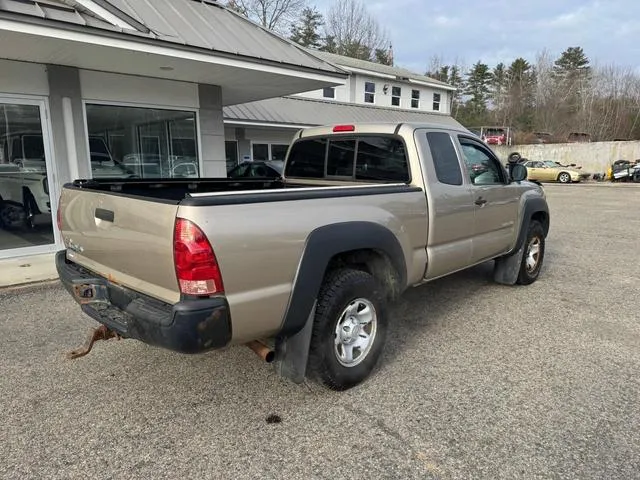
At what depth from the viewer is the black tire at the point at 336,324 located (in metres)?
3.01

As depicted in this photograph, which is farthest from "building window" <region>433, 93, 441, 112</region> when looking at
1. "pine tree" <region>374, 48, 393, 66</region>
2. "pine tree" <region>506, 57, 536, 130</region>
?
"pine tree" <region>506, 57, 536, 130</region>

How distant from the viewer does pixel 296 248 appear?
8.96 ft

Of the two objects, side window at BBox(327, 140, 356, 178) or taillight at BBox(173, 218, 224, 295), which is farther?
side window at BBox(327, 140, 356, 178)

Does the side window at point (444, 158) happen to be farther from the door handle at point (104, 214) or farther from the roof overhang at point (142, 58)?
the roof overhang at point (142, 58)

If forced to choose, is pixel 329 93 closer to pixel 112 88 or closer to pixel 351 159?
pixel 112 88

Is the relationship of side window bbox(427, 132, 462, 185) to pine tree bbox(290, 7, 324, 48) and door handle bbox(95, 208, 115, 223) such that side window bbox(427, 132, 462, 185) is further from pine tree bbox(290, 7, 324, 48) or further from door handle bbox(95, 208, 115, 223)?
pine tree bbox(290, 7, 324, 48)

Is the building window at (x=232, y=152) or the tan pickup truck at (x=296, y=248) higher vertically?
the building window at (x=232, y=152)

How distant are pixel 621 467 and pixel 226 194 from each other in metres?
2.65

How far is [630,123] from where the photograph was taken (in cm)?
4888

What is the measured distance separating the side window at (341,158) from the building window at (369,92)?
2098cm

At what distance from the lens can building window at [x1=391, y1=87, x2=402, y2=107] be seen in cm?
2584

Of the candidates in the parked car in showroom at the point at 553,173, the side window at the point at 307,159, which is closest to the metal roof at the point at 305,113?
the side window at the point at 307,159

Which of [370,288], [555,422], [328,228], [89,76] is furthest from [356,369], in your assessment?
[89,76]

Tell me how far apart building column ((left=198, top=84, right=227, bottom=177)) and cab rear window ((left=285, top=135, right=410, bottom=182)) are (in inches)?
177
